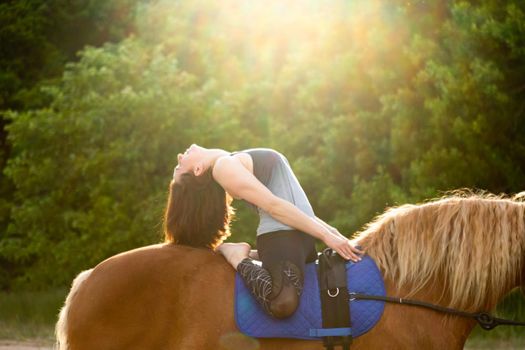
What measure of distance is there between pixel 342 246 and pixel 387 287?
0.31 m

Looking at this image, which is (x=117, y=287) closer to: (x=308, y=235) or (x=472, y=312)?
(x=308, y=235)

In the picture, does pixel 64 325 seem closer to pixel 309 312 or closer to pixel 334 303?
pixel 309 312

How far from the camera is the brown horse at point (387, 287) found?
14.3 feet

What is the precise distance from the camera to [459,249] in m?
4.41

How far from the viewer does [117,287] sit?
4473mm

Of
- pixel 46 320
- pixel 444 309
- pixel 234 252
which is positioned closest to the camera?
pixel 444 309

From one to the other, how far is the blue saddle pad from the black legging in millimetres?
58

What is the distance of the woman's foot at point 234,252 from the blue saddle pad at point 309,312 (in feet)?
0.51

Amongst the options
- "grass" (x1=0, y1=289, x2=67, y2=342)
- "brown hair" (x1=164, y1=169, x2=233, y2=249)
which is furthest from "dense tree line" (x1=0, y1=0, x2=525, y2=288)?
"brown hair" (x1=164, y1=169, x2=233, y2=249)

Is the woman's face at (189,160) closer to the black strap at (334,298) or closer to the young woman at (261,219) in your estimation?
the young woman at (261,219)

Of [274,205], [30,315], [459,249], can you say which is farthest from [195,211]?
[30,315]

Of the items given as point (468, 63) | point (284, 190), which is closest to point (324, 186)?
point (468, 63)

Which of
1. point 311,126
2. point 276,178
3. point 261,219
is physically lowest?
point 311,126

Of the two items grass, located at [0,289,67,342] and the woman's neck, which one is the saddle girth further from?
grass, located at [0,289,67,342]
